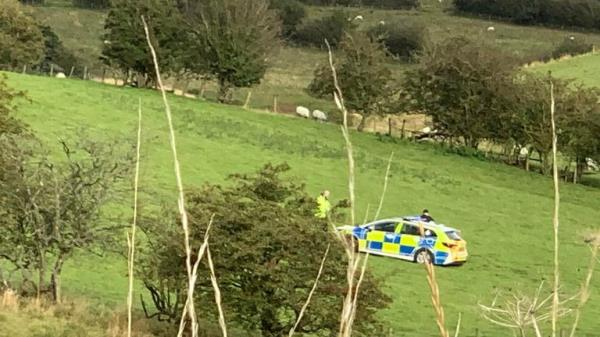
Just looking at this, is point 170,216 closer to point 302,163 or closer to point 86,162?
point 86,162

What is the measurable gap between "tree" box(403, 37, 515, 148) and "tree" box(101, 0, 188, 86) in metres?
11.7

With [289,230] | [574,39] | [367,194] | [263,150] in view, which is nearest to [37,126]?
[263,150]

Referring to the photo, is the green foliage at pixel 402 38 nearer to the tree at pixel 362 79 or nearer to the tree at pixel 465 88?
the tree at pixel 362 79

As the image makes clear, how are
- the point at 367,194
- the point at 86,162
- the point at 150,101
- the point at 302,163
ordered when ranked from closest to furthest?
the point at 86,162 → the point at 367,194 → the point at 302,163 → the point at 150,101

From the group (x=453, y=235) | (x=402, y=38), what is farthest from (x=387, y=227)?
(x=402, y=38)

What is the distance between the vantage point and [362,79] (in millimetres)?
46219

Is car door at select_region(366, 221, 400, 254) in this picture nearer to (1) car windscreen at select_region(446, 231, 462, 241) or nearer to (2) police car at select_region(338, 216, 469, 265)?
(2) police car at select_region(338, 216, 469, 265)

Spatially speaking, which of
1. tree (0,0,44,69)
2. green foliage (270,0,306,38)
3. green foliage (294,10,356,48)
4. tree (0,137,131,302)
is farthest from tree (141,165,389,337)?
green foliage (270,0,306,38)

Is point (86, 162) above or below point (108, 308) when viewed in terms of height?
above

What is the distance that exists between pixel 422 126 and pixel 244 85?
28.9ft

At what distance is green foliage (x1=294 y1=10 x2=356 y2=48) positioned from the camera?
76625 mm

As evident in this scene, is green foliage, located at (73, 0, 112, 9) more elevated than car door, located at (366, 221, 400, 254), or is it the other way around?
car door, located at (366, 221, 400, 254)

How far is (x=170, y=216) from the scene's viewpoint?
17797 mm

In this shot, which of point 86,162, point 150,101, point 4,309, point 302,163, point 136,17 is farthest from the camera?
point 136,17
